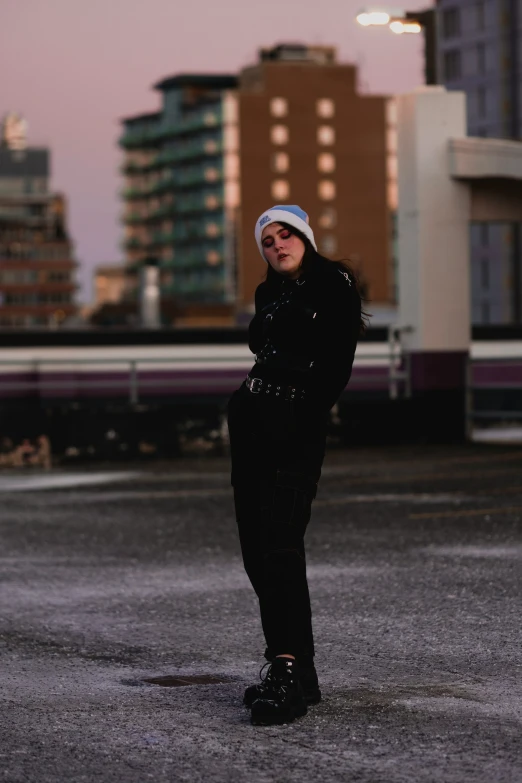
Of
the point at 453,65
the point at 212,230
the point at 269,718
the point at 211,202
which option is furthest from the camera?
the point at 211,202

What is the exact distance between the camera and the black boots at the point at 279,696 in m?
5.68

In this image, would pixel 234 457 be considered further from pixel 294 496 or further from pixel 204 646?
pixel 204 646

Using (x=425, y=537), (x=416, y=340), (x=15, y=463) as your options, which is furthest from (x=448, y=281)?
(x=425, y=537)

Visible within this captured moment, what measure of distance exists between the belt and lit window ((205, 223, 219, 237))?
623 feet

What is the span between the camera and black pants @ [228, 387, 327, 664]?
233 inches

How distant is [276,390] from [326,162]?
178 m

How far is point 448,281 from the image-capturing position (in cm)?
2220

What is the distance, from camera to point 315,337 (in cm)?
594

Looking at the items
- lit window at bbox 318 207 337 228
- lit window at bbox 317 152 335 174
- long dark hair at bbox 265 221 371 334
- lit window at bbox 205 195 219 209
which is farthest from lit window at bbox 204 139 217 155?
long dark hair at bbox 265 221 371 334

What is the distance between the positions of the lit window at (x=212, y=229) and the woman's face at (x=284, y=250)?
190m

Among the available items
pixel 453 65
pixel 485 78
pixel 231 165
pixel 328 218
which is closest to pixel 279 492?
pixel 485 78

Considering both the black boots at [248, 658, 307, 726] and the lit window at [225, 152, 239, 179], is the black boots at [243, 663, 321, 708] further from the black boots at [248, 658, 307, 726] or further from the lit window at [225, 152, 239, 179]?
the lit window at [225, 152, 239, 179]

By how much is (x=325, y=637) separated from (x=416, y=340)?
14.7 meters

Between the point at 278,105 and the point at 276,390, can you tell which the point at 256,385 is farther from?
the point at 278,105
